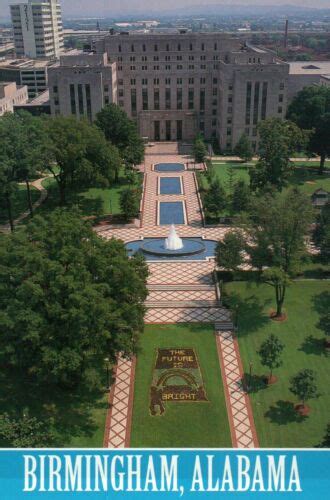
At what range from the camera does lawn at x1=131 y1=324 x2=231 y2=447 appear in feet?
98.7

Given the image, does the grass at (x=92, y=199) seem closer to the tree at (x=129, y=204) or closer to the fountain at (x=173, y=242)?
the tree at (x=129, y=204)

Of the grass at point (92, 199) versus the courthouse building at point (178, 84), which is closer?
the grass at point (92, 199)

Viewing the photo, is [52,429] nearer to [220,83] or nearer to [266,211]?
[266,211]

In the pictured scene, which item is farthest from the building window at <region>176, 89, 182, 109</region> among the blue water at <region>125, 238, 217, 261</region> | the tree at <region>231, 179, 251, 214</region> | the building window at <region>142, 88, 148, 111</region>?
the blue water at <region>125, 238, 217, 261</region>

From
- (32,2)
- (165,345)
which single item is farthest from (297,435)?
(32,2)

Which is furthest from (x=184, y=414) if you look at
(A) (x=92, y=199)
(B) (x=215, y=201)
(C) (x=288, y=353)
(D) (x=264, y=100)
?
(D) (x=264, y=100)

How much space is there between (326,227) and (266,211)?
31.3ft

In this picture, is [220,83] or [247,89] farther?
[220,83]

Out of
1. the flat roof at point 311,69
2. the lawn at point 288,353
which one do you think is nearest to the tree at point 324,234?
the lawn at point 288,353

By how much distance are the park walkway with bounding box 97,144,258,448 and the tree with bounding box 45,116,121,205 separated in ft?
23.2

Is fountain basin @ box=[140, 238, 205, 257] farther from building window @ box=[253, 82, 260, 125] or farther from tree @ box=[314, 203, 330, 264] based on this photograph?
building window @ box=[253, 82, 260, 125]

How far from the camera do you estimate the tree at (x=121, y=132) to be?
76.4 metres

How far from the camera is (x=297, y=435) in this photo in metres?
30.2

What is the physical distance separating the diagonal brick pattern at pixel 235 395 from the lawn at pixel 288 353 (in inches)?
19.6
